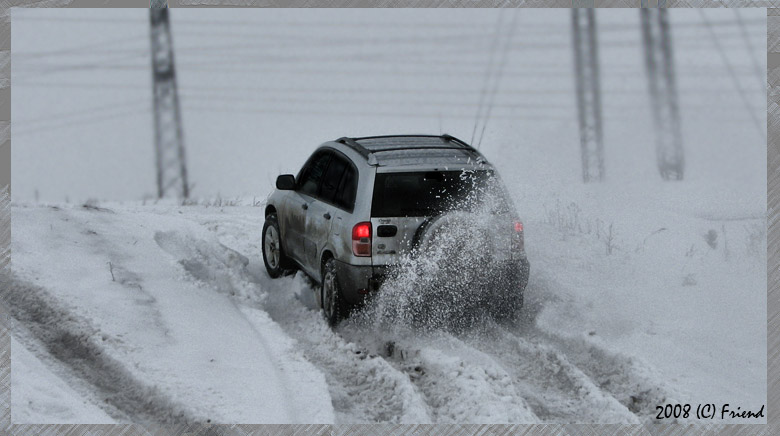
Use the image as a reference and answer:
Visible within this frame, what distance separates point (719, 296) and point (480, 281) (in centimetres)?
273

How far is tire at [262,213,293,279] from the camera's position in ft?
38.0

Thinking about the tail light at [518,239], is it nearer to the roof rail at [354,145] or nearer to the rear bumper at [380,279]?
the rear bumper at [380,279]

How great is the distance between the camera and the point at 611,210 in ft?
46.1

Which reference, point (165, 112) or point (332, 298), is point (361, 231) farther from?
point (165, 112)

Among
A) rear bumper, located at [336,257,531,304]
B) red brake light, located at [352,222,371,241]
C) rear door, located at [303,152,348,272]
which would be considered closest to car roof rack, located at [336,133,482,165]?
rear door, located at [303,152,348,272]

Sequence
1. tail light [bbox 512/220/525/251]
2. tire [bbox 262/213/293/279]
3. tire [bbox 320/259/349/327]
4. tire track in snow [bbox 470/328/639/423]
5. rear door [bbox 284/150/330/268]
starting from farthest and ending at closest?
tire [bbox 262/213/293/279]
rear door [bbox 284/150/330/268]
tire [bbox 320/259/349/327]
tail light [bbox 512/220/525/251]
tire track in snow [bbox 470/328/639/423]

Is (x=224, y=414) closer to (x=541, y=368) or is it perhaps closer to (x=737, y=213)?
(x=541, y=368)

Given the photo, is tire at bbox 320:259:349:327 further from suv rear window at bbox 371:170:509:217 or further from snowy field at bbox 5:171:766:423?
suv rear window at bbox 371:170:509:217

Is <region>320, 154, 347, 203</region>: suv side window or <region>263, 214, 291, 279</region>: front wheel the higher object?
<region>320, 154, 347, 203</region>: suv side window

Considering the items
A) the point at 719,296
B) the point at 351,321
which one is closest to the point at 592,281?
the point at 719,296

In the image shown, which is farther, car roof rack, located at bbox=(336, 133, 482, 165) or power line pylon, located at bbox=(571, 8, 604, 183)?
power line pylon, located at bbox=(571, 8, 604, 183)

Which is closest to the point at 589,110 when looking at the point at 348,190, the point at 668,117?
the point at 668,117

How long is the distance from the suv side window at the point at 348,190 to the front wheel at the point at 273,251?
5.97ft

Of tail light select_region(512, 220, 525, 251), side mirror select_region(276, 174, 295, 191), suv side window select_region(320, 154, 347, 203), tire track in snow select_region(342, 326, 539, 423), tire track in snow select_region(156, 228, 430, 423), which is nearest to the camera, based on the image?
tire track in snow select_region(342, 326, 539, 423)
